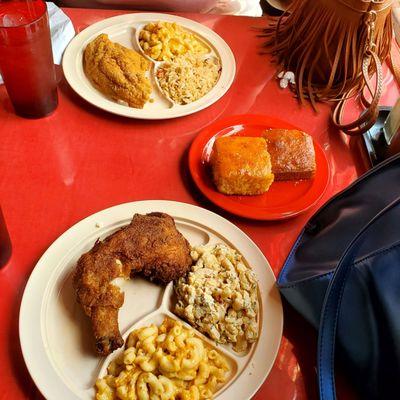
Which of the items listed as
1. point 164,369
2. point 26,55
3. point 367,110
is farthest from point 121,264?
point 367,110

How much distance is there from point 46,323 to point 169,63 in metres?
0.88

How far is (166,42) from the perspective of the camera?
145cm

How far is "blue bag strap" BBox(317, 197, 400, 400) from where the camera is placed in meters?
0.80

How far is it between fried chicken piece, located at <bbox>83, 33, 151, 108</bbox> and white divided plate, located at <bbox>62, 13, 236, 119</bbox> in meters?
0.02

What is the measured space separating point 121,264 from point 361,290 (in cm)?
46

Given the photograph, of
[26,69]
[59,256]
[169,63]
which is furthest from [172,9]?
[59,256]

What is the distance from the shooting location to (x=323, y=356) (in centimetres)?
82

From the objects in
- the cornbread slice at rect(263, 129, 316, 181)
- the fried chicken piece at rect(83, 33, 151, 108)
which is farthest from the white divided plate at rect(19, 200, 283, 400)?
the fried chicken piece at rect(83, 33, 151, 108)

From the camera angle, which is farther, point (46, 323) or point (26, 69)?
point (26, 69)

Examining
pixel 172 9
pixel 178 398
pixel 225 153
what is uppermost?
pixel 172 9

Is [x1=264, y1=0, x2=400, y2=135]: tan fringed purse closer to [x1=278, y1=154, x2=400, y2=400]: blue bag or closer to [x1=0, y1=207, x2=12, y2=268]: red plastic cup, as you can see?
[x1=278, y1=154, x2=400, y2=400]: blue bag

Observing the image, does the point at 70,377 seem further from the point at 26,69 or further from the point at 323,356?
the point at 26,69

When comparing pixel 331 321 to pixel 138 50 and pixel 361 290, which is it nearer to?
pixel 361 290

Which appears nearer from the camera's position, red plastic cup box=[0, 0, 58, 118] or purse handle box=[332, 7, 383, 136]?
red plastic cup box=[0, 0, 58, 118]
